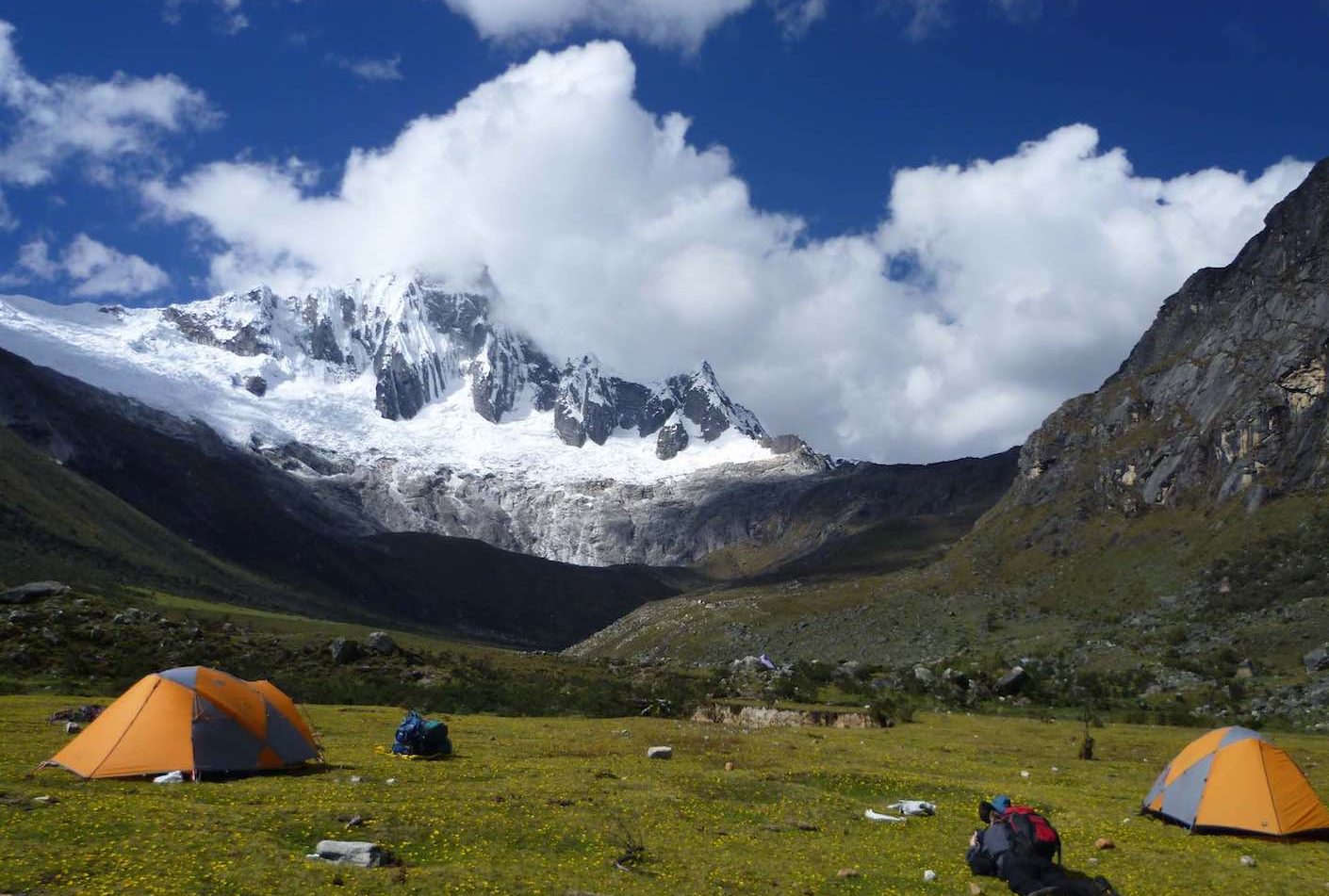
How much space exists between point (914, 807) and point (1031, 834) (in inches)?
262

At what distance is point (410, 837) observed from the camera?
19609mm

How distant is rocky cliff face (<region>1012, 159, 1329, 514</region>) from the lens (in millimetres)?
110625

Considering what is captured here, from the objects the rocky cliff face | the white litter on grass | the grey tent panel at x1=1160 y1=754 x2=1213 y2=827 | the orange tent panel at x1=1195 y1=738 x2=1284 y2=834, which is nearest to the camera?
the orange tent panel at x1=1195 y1=738 x2=1284 y2=834

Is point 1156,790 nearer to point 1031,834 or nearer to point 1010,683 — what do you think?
point 1031,834

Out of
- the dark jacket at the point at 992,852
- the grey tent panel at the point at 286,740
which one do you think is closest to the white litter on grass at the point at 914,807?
the dark jacket at the point at 992,852

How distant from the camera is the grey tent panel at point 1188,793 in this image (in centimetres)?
2445

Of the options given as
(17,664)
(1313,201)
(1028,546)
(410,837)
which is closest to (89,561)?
(17,664)

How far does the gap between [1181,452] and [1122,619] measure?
39341 mm

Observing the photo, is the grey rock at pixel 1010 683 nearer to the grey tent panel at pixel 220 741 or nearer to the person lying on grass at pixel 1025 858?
the person lying on grass at pixel 1025 858

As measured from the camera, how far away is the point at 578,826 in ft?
70.4

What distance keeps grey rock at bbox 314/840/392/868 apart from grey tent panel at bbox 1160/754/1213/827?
19.8 metres

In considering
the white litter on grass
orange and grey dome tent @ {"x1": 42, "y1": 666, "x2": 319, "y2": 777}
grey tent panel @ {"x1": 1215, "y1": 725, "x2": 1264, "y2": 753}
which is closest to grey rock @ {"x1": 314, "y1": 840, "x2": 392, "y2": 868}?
orange and grey dome tent @ {"x1": 42, "y1": 666, "x2": 319, "y2": 777}

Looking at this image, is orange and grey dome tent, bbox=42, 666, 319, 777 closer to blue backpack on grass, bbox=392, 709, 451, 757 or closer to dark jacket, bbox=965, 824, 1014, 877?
blue backpack on grass, bbox=392, 709, 451, 757

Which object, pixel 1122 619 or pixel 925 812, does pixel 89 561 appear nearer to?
pixel 1122 619
